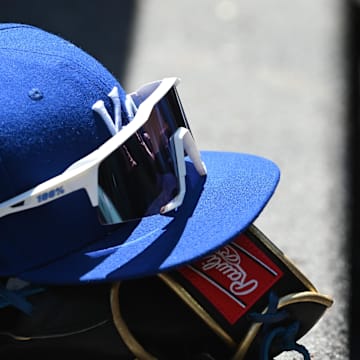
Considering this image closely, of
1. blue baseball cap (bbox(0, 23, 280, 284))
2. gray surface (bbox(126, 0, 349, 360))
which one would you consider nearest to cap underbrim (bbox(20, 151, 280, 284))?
blue baseball cap (bbox(0, 23, 280, 284))

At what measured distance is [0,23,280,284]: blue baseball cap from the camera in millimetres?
971

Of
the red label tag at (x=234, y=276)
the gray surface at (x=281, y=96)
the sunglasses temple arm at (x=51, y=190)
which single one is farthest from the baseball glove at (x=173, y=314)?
the gray surface at (x=281, y=96)

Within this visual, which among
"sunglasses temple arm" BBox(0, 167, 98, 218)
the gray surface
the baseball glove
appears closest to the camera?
"sunglasses temple arm" BBox(0, 167, 98, 218)

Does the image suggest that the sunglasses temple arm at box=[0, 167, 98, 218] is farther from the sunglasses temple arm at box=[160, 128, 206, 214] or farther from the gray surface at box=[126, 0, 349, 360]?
the gray surface at box=[126, 0, 349, 360]

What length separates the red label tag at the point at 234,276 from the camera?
1054mm

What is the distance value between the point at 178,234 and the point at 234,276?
11 centimetres

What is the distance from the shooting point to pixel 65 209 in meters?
0.99

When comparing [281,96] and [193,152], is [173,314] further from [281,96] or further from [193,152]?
[281,96]

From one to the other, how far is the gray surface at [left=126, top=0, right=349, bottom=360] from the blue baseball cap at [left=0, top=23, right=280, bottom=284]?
0.39m

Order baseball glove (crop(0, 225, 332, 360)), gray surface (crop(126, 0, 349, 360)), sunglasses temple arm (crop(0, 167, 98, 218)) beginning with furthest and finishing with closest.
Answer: gray surface (crop(126, 0, 349, 360)), baseball glove (crop(0, 225, 332, 360)), sunglasses temple arm (crop(0, 167, 98, 218))

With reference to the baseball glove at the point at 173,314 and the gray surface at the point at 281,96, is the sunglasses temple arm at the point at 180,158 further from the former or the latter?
the gray surface at the point at 281,96

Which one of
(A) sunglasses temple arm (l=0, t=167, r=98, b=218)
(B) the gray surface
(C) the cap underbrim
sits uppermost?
(A) sunglasses temple arm (l=0, t=167, r=98, b=218)

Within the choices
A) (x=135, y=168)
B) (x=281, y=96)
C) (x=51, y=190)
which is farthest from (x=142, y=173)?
(x=281, y=96)

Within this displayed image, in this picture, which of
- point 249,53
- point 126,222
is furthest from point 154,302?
point 249,53
